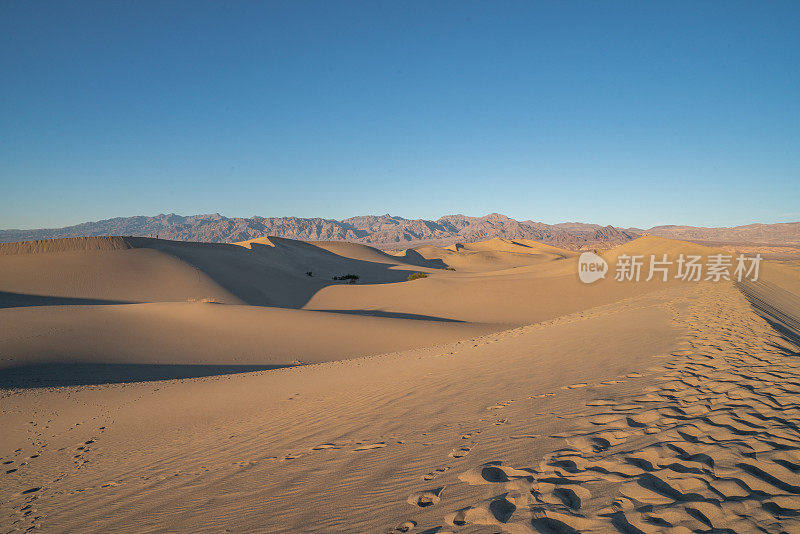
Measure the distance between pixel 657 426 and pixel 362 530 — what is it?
294cm

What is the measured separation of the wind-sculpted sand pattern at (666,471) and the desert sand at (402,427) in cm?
2

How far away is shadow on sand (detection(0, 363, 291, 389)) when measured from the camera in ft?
30.0

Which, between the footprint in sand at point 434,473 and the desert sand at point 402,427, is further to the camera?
the footprint in sand at point 434,473

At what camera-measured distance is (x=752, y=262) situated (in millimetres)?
26344

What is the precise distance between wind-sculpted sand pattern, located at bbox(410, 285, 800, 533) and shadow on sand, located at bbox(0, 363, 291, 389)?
33.0 feet

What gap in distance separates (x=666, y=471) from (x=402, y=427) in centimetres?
266

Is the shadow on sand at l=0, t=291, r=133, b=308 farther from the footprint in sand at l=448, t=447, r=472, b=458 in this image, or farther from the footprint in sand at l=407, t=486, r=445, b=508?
the footprint in sand at l=407, t=486, r=445, b=508

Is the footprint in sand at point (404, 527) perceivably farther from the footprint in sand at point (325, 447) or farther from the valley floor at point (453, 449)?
the footprint in sand at point (325, 447)

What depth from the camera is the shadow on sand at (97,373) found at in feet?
30.0

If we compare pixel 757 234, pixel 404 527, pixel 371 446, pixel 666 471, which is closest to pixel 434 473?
pixel 404 527

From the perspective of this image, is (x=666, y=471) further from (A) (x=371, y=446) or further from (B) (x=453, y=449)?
(A) (x=371, y=446)

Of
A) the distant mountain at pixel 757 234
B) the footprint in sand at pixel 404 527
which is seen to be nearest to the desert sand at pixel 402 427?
the footprint in sand at pixel 404 527

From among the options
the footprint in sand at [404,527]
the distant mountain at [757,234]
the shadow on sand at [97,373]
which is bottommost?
the shadow on sand at [97,373]

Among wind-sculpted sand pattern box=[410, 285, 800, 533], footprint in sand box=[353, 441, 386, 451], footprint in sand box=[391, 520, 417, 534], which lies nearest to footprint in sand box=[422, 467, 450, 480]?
wind-sculpted sand pattern box=[410, 285, 800, 533]
